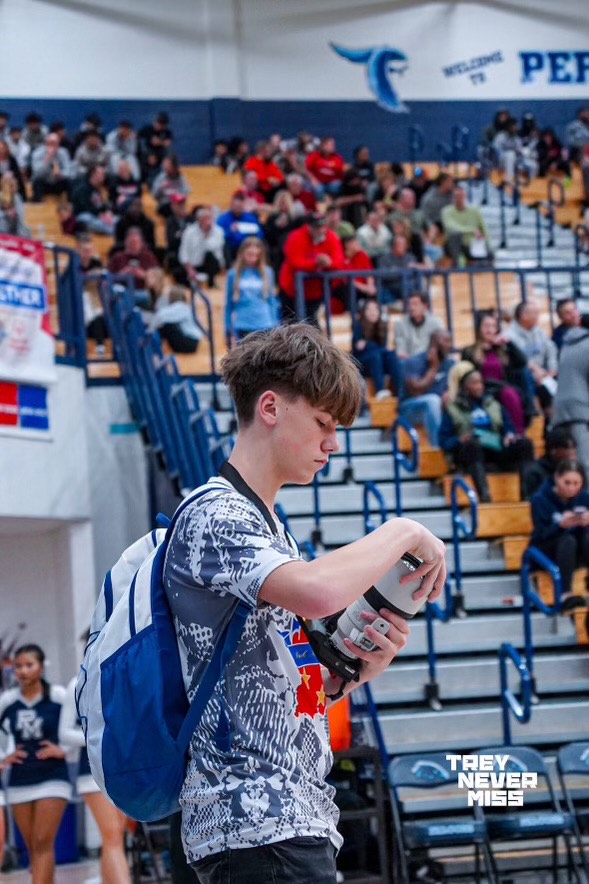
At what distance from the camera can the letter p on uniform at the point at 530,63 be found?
22.0 meters

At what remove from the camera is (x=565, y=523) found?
912 centimetres

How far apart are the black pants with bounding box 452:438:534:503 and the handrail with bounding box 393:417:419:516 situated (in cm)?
33

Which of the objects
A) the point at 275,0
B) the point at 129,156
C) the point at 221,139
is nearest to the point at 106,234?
the point at 129,156

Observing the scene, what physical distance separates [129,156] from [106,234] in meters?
2.36

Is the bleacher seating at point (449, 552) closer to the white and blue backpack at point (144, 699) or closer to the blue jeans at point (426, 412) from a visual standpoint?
the blue jeans at point (426, 412)

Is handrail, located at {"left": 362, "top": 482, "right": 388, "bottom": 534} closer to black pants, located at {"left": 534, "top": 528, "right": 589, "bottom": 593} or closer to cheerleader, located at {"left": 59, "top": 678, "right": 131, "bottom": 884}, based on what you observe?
black pants, located at {"left": 534, "top": 528, "right": 589, "bottom": 593}

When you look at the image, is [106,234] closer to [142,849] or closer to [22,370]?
[22,370]

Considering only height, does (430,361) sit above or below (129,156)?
below

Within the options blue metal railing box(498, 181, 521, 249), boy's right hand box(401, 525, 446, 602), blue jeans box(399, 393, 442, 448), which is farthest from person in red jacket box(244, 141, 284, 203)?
boy's right hand box(401, 525, 446, 602)

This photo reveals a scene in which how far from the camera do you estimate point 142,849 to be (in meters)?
8.05

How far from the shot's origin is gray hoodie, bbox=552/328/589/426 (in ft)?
33.0

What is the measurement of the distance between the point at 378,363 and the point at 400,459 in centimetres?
163

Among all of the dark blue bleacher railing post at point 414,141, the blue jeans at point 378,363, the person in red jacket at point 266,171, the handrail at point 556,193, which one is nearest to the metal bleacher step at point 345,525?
Answer: the blue jeans at point 378,363

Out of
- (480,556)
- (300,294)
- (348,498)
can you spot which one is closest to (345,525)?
(348,498)
